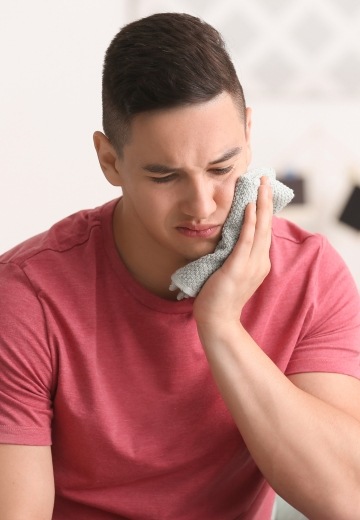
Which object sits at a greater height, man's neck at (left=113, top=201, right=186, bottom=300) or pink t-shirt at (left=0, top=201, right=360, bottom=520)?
man's neck at (left=113, top=201, right=186, bottom=300)

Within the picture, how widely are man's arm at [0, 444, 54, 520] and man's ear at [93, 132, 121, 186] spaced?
43 cm

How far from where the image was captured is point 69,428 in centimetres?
146

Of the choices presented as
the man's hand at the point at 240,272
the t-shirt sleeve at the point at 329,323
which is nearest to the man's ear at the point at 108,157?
the man's hand at the point at 240,272

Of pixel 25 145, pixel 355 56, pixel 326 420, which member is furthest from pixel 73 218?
pixel 355 56

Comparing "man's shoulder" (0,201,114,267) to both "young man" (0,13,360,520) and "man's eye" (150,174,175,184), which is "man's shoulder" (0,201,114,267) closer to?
"young man" (0,13,360,520)

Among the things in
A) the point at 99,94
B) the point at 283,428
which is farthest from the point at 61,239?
the point at 99,94

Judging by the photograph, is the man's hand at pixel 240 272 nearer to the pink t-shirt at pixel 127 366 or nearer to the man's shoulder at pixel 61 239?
the pink t-shirt at pixel 127 366

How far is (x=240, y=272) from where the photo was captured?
1371mm

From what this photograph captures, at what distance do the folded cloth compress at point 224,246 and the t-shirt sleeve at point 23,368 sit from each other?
0.72 feet

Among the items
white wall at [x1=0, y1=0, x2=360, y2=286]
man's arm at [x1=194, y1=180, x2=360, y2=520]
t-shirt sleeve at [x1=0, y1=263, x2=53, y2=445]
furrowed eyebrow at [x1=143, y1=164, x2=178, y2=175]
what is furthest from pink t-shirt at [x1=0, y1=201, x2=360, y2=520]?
white wall at [x1=0, y1=0, x2=360, y2=286]

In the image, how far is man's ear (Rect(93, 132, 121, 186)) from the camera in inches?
56.4

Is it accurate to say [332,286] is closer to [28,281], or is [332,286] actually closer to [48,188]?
[28,281]

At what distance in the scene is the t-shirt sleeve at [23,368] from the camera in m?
1.40

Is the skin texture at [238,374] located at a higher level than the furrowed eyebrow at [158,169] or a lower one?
lower
